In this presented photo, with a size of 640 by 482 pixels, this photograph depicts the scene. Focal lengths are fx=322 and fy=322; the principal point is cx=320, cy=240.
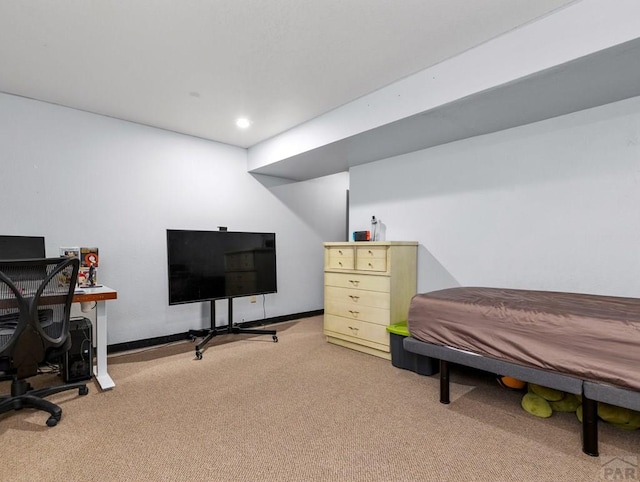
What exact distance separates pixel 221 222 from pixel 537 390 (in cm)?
364

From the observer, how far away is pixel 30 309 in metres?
1.85

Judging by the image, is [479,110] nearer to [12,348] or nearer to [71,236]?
[12,348]

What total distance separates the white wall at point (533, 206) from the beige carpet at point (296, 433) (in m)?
1.00

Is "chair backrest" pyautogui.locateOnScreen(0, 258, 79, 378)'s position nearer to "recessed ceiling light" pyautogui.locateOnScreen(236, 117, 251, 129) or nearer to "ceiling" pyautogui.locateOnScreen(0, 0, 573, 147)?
"ceiling" pyautogui.locateOnScreen(0, 0, 573, 147)

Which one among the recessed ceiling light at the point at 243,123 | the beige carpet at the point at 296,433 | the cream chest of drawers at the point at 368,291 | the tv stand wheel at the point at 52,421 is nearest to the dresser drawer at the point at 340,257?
the cream chest of drawers at the point at 368,291

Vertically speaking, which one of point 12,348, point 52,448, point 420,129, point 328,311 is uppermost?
point 420,129

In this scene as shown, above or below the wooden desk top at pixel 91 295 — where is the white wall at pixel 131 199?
above

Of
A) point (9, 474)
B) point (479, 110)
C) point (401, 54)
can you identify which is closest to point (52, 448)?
point (9, 474)

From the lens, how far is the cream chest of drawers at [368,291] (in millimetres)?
3146

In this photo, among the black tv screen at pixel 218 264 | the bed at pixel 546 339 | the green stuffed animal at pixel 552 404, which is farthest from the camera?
the black tv screen at pixel 218 264

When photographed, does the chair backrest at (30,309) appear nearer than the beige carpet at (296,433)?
No

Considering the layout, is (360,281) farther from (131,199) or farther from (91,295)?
(131,199)

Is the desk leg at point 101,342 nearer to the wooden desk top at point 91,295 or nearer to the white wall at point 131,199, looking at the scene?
the wooden desk top at point 91,295

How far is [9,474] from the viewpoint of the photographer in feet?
5.03
